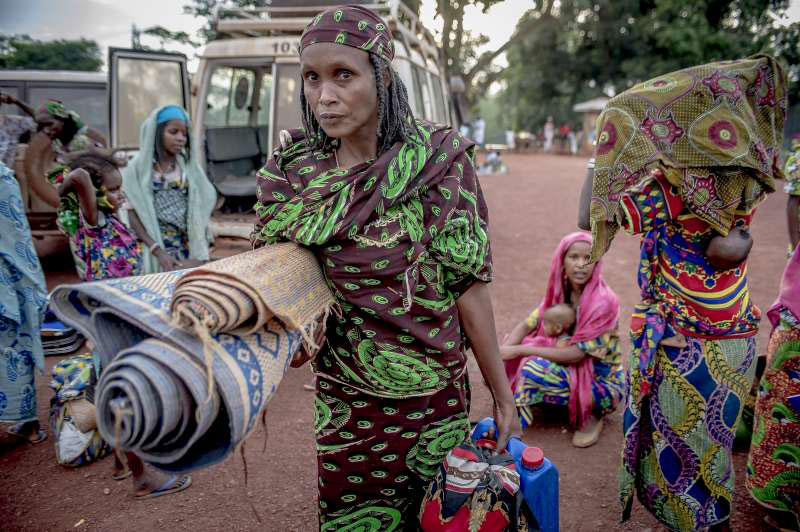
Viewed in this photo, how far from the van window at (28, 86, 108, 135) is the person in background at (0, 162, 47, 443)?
4.96 metres

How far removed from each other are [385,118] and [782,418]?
2.22 meters

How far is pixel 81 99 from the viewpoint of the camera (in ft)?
24.5

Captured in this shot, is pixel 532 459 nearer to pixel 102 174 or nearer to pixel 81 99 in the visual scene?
pixel 102 174

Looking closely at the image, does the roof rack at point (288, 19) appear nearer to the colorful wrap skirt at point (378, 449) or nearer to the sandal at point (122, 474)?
the sandal at point (122, 474)

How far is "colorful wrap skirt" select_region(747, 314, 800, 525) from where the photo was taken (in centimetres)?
234

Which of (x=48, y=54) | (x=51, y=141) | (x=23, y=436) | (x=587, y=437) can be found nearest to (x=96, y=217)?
(x=23, y=436)

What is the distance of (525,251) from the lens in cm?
793

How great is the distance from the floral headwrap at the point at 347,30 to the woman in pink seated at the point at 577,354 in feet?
7.46

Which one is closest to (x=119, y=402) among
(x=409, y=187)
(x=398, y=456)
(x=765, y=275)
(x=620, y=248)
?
(x=409, y=187)

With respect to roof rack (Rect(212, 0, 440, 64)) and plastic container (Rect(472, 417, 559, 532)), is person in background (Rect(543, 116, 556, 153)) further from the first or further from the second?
plastic container (Rect(472, 417, 559, 532))

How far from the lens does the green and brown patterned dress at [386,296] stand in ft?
4.28

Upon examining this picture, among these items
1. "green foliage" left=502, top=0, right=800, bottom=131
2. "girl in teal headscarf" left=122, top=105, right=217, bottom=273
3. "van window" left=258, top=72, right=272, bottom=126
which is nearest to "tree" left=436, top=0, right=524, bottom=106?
"green foliage" left=502, top=0, right=800, bottom=131

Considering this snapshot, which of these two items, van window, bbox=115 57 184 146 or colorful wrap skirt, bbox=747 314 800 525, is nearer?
colorful wrap skirt, bbox=747 314 800 525

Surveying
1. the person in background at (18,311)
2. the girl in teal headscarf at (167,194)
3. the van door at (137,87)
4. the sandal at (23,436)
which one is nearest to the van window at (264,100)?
the van door at (137,87)
